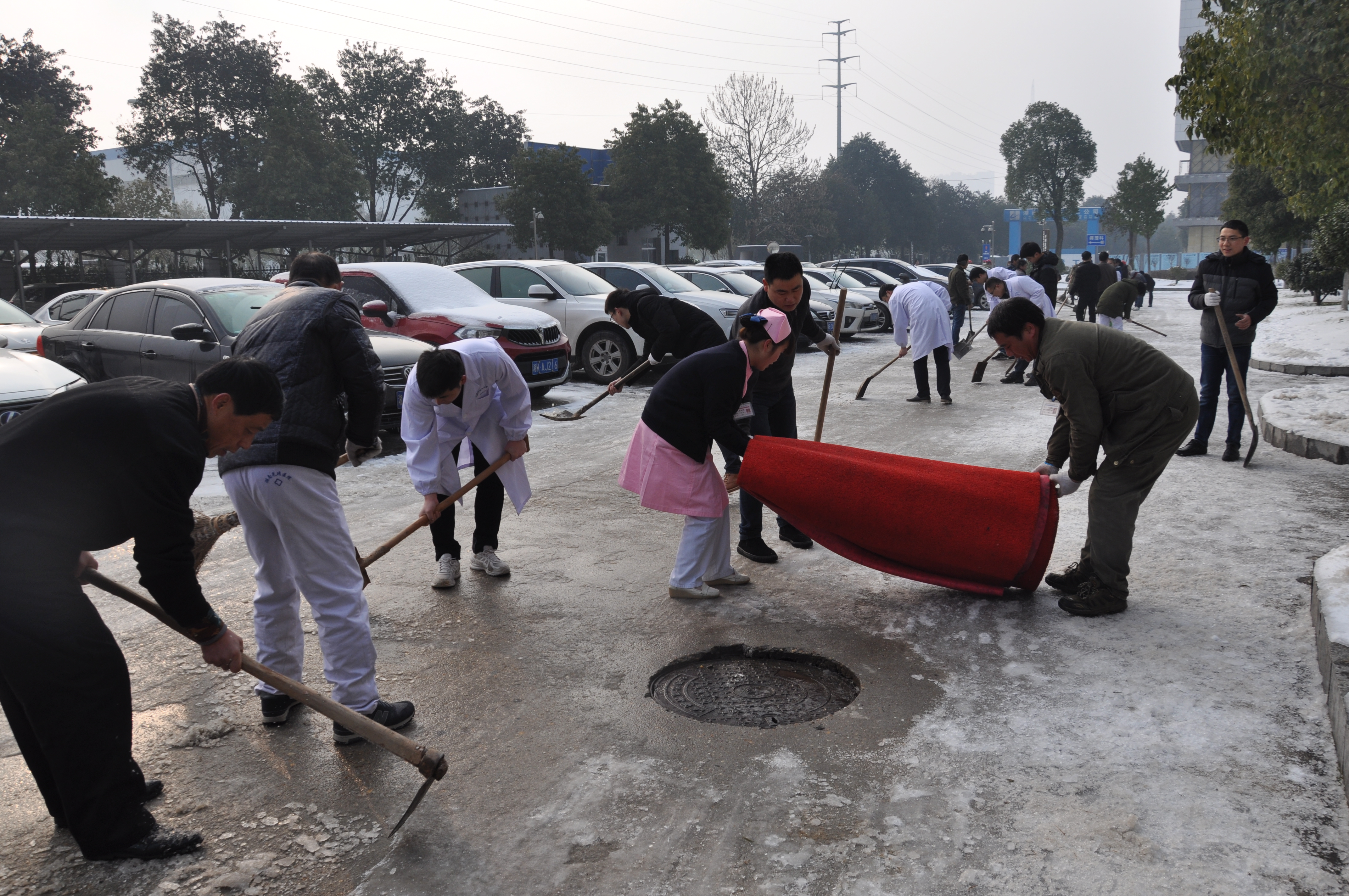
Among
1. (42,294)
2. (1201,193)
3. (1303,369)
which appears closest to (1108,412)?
(1303,369)

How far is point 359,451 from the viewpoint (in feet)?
13.4

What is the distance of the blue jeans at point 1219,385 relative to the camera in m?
7.40

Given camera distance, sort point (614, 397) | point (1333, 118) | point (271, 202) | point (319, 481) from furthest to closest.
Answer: point (271, 202), point (614, 397), point (1333, 118), point (319, 481)

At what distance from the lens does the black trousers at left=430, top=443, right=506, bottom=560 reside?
5.21m

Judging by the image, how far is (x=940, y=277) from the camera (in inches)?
1102

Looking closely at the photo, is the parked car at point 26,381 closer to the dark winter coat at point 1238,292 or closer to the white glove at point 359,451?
the white glove at point 359,451

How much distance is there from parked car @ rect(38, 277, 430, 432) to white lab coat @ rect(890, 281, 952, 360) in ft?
18.2

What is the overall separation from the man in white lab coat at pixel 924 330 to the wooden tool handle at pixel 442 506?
7.22 metres

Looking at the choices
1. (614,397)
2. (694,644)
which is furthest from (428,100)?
(694,644)

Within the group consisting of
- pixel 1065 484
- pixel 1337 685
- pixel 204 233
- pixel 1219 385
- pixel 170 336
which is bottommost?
pixel 1337 685

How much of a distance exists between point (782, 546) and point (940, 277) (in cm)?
2392

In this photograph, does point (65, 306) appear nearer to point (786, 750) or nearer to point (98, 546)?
point (98, 546)

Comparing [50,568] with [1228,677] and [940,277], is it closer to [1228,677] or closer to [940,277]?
[1228,677]

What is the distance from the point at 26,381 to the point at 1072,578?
707 centimetres
